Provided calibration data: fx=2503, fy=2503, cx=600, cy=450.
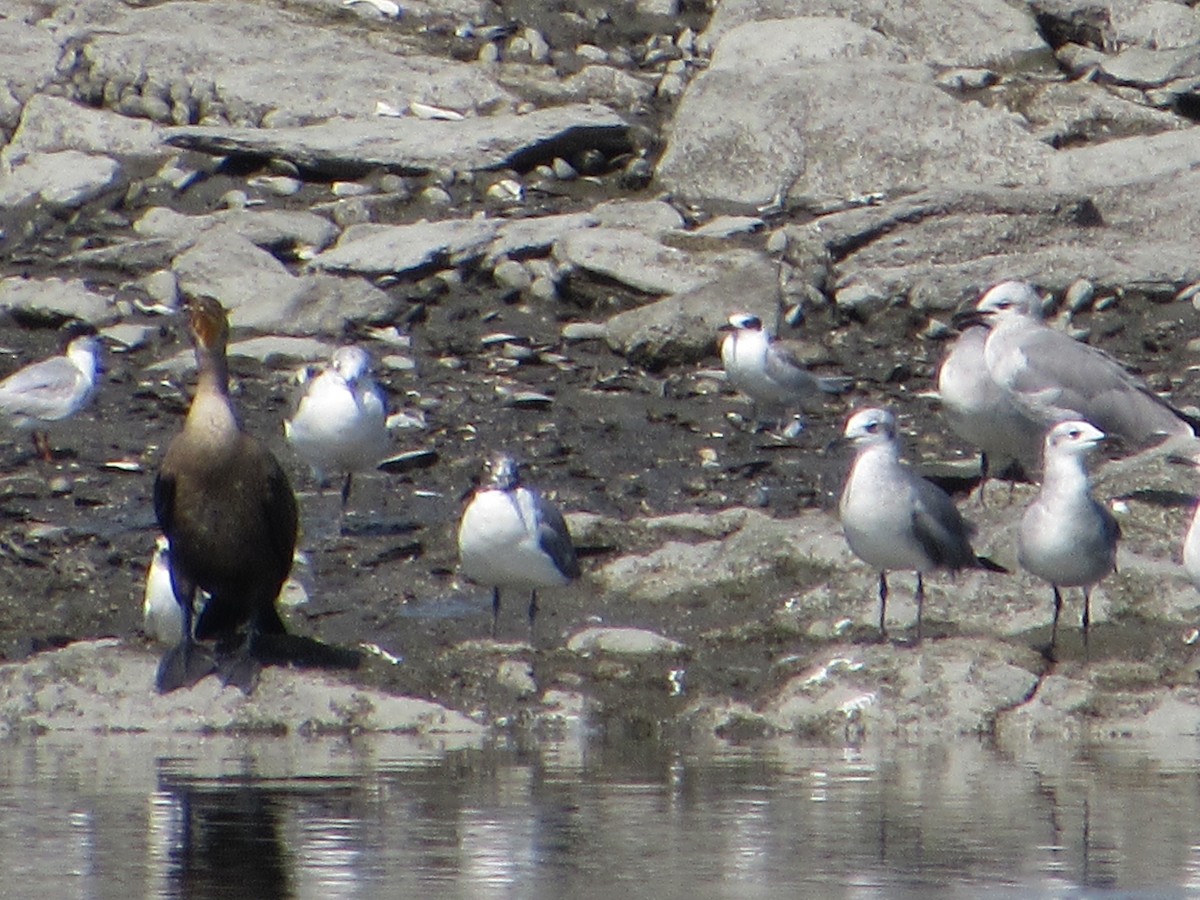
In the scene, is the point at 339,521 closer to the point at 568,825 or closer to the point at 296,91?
the point at 568,825

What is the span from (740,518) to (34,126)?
9651mm

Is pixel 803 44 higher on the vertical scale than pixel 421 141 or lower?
higher

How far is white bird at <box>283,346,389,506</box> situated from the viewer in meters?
13.4

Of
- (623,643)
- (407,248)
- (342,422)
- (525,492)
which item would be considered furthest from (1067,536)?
(407,248)

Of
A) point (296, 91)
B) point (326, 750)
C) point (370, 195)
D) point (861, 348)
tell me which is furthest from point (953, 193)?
point (326, 750)

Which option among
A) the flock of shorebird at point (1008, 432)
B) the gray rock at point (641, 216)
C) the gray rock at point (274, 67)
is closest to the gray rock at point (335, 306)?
the gray rock at point (641, 216)

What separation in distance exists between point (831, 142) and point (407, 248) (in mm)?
3572

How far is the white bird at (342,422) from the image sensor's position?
13.4m

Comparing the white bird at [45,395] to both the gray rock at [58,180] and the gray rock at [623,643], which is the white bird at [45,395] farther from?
the gray rock at [58,180]

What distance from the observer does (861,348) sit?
16922 mm

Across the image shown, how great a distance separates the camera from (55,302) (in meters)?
17.0

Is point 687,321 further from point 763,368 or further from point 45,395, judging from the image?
point 45,395

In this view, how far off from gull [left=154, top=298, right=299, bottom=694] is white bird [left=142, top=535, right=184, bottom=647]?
556 mm

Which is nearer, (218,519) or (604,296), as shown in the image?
(218,519)
